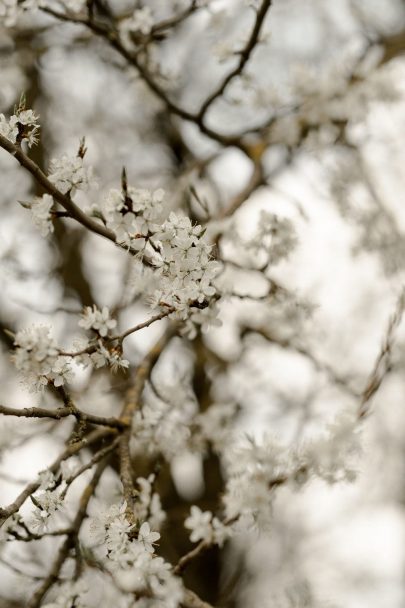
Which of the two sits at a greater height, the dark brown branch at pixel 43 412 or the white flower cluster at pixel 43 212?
the white flower cluster at pixel 43 212

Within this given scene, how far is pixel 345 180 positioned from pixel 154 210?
2922 mm

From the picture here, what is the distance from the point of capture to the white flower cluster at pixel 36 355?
3.87 feet

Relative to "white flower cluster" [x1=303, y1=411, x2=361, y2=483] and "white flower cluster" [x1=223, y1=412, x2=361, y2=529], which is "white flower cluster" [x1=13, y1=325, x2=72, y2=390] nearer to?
"white flower cluster" [x1=223, y1=412, x2=361, y2=529]

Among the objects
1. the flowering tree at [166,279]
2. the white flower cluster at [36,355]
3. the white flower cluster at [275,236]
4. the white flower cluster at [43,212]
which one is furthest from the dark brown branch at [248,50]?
the white flower cluster at [36,355]

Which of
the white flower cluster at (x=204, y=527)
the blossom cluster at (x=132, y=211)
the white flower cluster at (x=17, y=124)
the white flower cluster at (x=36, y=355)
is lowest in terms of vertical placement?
the white flower cluster at (x=204, y=527)

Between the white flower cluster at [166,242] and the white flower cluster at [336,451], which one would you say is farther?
the white flower cluster at [336,451]

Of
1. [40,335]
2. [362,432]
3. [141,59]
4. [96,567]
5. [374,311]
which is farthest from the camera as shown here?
[374,311]

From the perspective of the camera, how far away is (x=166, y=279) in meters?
1.32


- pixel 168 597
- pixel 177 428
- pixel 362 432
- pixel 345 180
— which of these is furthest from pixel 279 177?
pixel 168 597

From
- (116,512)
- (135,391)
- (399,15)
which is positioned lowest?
(116,512)

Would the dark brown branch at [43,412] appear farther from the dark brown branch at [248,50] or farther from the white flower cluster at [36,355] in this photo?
the dark brown branch at [248,50]

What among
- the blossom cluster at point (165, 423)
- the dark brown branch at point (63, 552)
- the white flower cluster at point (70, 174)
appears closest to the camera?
the white flower cluster at point (70, 174)

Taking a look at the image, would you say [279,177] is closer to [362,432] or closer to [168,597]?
[362,432]

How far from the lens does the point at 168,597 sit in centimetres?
133
